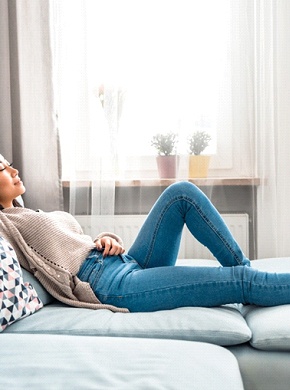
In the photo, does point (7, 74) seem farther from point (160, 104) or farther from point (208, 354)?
point (208, 354)

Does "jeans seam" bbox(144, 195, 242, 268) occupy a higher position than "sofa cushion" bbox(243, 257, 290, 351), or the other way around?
"jeans seam" bbox(144, 195, 242, 268)

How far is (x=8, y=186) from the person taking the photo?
2.28 meters

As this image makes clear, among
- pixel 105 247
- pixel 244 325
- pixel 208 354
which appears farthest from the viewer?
pixel 105 247

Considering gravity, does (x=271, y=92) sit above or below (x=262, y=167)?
above

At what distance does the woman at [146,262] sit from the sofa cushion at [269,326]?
0.14 ft

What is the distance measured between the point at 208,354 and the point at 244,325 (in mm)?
333

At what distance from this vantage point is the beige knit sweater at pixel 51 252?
2006 millimetres

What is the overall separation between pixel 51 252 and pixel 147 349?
73 centimetres

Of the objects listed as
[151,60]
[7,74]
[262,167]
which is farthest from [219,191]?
[7,74]

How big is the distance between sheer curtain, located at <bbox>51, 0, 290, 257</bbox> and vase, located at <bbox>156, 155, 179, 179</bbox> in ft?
0.10

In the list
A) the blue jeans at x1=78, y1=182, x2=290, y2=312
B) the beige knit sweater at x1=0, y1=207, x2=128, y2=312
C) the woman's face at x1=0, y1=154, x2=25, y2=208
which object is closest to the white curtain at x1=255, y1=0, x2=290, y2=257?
the blue jeans at x1=78, y1=182, x2=290, y2=312

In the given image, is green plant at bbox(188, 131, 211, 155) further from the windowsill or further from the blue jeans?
the blue jeans

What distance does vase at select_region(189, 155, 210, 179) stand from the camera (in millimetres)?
2906

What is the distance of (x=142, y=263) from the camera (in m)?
2.18
